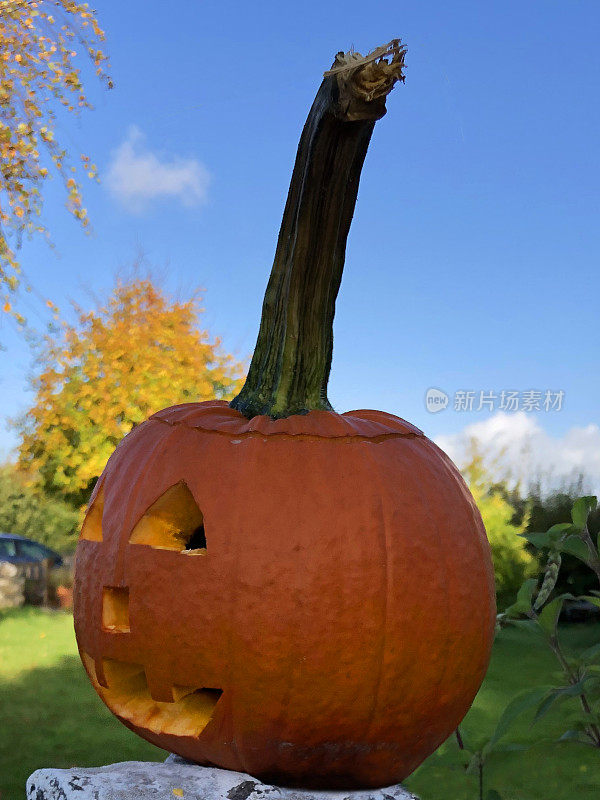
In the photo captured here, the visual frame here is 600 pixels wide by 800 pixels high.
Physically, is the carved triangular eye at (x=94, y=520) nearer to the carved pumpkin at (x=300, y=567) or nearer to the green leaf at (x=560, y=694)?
the carved pumpkin at (x=300, y=567)

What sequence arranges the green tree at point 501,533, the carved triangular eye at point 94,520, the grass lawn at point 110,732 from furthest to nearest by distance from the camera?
the green tree at point 501,533, the grass lawn at point 110,732, the carved triangular eye at point 94,520

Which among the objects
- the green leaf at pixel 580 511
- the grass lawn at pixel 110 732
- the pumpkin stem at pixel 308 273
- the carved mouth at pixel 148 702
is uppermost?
the pumpkin stem at pixel 308 273

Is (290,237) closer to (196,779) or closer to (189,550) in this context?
(189,550)

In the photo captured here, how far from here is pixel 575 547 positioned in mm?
2439

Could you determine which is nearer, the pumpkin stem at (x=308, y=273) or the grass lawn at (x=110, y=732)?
the pumpkin stem at (x=308, y=273)

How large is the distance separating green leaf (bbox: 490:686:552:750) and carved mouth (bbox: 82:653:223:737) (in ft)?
2.56

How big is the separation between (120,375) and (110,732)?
5251 mm

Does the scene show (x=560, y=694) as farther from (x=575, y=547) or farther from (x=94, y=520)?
(x=94, y=520)

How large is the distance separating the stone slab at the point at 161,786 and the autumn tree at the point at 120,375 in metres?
7.26

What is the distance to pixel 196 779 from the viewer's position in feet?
7.21

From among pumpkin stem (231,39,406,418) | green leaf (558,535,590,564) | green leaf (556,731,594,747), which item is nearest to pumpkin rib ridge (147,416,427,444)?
pumpkin stem (231,39,406,418)

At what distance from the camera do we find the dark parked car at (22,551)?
1007 centimetres

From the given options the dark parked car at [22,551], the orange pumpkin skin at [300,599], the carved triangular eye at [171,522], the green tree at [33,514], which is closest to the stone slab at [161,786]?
the orange pumpkin skin at [300,599]

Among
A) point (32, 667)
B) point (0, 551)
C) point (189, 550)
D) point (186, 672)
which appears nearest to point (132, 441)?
point (189, 550)
